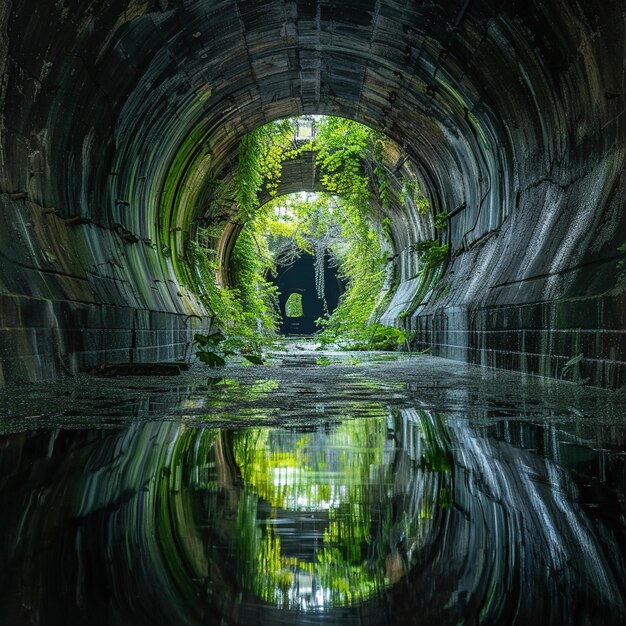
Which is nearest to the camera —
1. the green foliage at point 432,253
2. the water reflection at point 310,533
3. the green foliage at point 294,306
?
the water reflection at point 310,533

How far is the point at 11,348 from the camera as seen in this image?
5254 millimetres

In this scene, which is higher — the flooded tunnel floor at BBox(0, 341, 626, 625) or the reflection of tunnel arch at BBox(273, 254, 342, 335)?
the reflection of tunnel arch at BBox(273, 254, 342, 335)

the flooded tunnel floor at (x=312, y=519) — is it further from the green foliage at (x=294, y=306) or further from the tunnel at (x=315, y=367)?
the green foliage at (x=294, y=306)

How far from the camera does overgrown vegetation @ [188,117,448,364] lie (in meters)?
15.0

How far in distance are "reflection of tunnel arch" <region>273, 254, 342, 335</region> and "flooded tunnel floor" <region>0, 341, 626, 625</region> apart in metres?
45.3

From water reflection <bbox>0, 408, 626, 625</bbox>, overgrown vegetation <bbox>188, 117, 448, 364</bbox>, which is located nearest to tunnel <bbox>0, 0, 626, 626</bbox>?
water reflection <bbox>0, 408, 626, 625</bbox>

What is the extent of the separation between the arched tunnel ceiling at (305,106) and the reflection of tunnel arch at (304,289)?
35667 mm

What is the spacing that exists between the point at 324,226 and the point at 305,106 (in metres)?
13.6

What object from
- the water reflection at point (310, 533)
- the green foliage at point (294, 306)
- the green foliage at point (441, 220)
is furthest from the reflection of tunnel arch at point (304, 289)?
the water reflection at point (310, 533)

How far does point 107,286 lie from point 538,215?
194 inches

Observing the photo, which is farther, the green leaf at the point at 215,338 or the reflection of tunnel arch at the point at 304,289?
the reflection of tunnel arch at the point at 304,289

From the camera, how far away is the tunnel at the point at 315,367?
135 centimetres

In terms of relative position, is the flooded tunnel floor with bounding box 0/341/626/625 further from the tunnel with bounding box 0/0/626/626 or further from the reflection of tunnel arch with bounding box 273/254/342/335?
the reflection of tunnel arch with bounding box 273/254/342/335

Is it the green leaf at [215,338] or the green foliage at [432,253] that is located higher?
the green foliage at [432,253]
